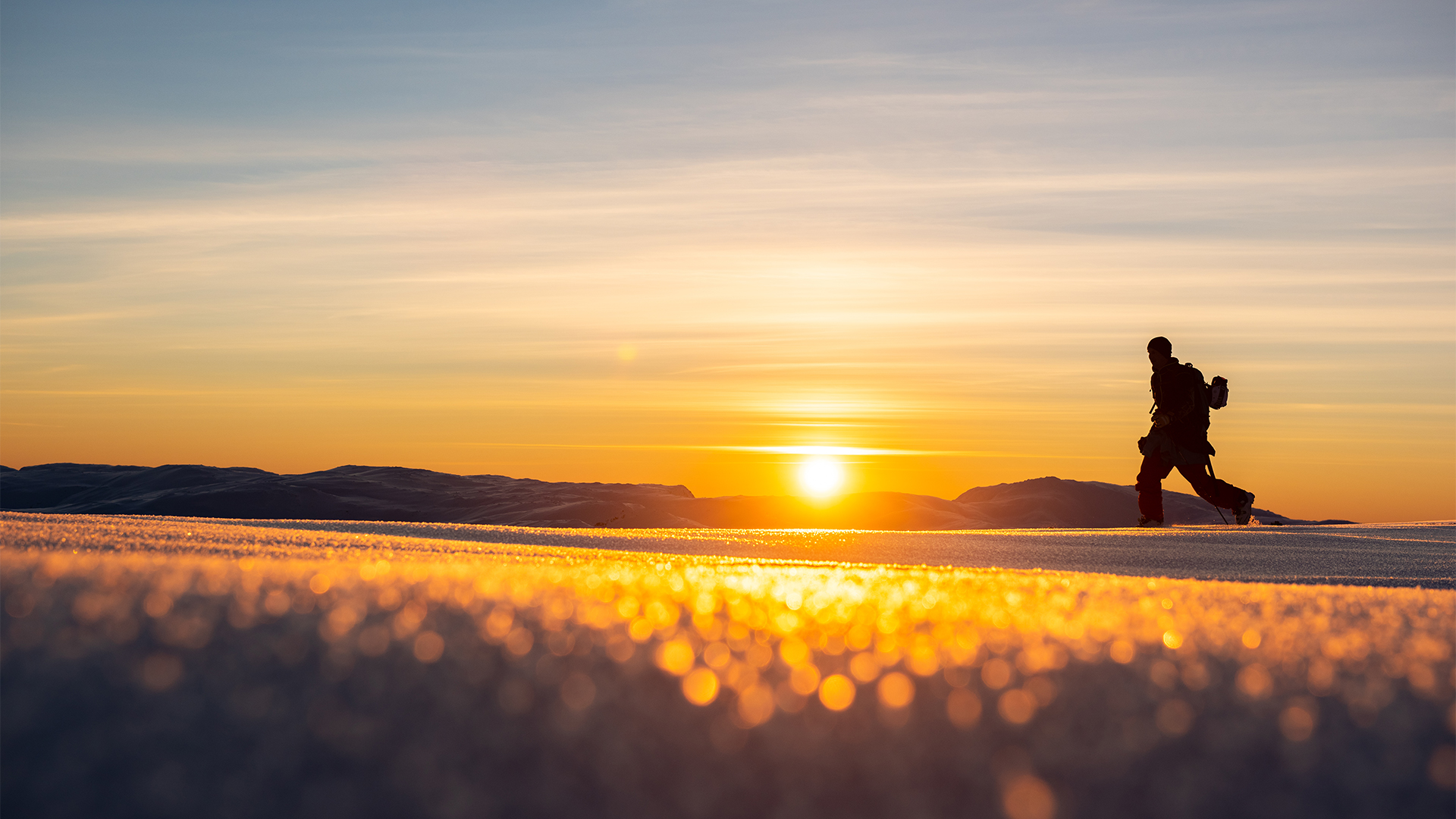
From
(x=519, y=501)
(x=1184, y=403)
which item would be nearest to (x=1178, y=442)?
(x=1184, y=403)

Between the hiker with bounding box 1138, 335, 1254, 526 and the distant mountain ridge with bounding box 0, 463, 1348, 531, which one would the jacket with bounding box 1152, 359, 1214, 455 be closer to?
the hiker with bounding box 1138, 335, 1254, 526

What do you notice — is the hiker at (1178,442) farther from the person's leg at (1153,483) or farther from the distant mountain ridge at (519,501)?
the distant mountain ridge at (519,501)

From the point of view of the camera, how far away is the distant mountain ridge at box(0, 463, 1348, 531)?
19078 millimetres

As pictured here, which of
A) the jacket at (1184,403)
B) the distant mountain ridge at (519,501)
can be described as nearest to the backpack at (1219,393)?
the jacket at (1184,403)

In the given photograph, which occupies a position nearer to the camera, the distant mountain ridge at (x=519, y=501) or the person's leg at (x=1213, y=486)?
the person's leg at (x=1213, y=486)

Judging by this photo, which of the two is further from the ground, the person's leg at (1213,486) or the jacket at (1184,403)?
the jacket at (1184,403)

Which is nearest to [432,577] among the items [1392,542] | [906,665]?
[906,665]

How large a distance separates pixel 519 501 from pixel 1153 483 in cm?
1596

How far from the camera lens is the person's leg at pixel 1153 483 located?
12422mm

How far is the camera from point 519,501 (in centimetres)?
2447

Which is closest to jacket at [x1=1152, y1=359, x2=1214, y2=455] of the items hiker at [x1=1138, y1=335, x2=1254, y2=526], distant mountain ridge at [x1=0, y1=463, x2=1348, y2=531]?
hiker at [x1=1138, y1=335, x2=1254, y2=526]

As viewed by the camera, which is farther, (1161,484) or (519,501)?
(519,501)

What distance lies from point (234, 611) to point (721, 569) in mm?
1974

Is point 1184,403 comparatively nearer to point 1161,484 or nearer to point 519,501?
point 1161,484
